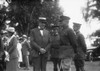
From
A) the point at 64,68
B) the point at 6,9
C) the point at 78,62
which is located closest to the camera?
the point at 64,68

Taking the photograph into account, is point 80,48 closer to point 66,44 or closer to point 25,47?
point 66,44

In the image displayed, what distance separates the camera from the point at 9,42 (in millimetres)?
10422

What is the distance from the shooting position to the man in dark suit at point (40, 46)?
9250mm

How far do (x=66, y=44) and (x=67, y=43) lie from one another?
1.8 inches

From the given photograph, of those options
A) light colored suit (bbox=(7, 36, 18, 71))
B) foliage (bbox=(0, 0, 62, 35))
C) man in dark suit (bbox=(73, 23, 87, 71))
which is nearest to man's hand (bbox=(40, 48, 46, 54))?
light colored suit (bbox=(7, 36, 18, 71))

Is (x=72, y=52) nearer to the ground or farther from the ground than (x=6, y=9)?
nearer to the ground

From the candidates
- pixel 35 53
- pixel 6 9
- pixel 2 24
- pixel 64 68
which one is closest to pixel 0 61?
pixel 35 53

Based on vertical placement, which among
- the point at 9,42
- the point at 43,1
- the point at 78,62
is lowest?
the point at 78,62

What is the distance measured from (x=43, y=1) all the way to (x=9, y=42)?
38.5 m

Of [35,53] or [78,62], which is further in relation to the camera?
[78,62]

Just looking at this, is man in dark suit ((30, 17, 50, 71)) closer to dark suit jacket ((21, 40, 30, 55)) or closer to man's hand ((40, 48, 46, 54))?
man's hand ((40, 48, 46, 54))

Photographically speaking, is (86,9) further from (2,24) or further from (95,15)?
(2,24)

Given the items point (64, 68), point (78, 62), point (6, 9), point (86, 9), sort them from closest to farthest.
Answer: point (64, 68), point (78, 62), point (6, 9), point (86, 9)

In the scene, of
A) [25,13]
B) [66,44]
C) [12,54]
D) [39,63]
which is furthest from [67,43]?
[25,13]
